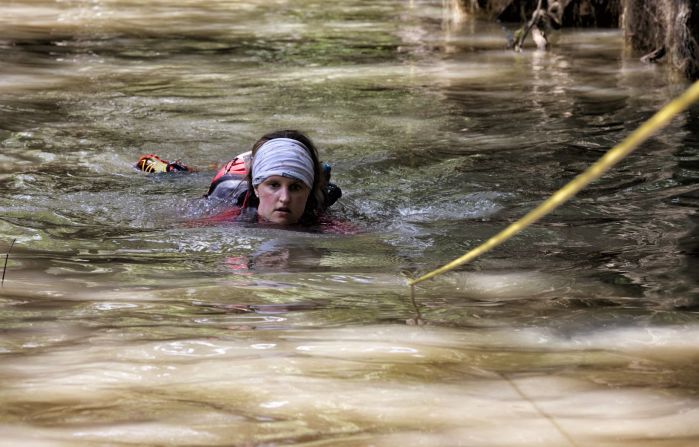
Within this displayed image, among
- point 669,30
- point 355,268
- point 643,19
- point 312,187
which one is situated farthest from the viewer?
point 643,19

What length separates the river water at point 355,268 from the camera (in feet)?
9.86

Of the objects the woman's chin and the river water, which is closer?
the river water

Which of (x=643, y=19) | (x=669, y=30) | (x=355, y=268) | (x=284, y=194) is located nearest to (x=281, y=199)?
(x=284, y=194)

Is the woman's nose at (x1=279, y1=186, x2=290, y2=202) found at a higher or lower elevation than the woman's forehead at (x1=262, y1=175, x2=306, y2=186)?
lower

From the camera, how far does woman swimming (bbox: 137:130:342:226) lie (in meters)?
6.16

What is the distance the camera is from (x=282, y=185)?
20.4 feet

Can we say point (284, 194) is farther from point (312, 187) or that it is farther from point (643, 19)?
point (643, 19)

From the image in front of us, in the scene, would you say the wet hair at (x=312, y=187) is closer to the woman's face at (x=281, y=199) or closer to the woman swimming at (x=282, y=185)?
the woman swimming at (x=282, y=185)

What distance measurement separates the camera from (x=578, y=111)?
10.2 meters

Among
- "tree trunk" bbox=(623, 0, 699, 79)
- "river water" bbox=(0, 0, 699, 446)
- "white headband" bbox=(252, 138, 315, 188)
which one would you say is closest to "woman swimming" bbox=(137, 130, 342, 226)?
"white headband" bbox=(252, 138, 315, 188)

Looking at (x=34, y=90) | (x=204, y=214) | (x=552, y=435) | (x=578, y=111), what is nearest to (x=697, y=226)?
(x=204, y=214)

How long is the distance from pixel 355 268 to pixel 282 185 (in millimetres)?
1254

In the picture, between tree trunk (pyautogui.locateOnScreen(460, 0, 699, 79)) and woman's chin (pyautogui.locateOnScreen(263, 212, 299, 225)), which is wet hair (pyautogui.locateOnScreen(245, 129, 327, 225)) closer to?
woman's chin (pyautogui.locateOnScreen(263, 212, 299, 225))

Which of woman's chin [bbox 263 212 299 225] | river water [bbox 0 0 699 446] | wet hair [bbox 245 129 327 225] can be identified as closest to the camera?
river water [bbox 0 0 699 446]
